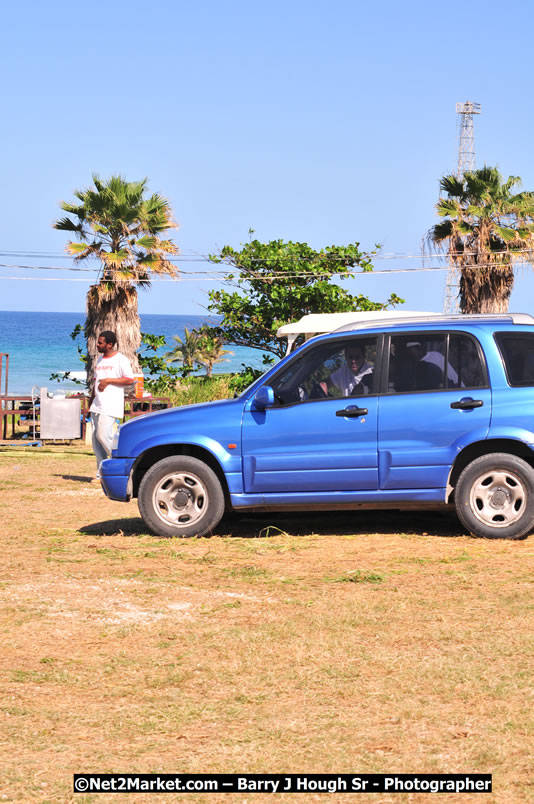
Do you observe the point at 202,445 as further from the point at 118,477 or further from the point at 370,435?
the point at 370,435

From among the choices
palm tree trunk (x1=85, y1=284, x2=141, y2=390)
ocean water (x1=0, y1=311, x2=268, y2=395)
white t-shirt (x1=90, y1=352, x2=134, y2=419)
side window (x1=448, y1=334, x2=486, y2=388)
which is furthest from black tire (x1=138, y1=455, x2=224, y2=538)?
ocean water (x1=0, y1=311, x2=268, y2=395)

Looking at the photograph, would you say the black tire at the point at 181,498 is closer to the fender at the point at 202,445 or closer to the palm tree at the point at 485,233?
the fender at the point at 202,445

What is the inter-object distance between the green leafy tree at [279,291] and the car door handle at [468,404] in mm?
20675

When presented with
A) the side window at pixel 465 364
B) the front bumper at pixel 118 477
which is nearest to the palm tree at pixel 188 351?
the front bumper at pixel 118 477

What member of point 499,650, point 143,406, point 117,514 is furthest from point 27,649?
point 143,406

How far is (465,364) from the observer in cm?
905

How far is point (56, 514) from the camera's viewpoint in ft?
35.8

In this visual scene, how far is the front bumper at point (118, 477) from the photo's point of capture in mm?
9328

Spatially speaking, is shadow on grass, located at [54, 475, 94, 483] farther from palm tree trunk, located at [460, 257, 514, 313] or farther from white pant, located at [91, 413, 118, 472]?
palm tree trunk, located at [460, 257, 514, 313]

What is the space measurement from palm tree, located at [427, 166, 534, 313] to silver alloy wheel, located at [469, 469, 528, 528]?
23.5 meters

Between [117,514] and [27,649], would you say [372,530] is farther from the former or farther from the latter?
[27,649]

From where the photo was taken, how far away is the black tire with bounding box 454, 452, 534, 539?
877 centimetres

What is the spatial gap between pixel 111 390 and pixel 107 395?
0.07 meters

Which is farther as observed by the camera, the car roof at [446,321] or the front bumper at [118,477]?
the front bumper at [118,477]
